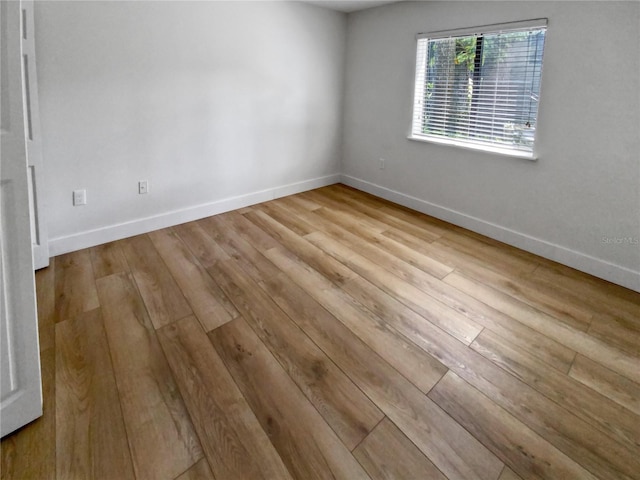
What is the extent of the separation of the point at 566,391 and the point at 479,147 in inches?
91.5

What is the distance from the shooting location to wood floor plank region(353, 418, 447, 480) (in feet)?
4.13

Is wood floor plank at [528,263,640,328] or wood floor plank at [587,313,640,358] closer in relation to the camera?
wood floor plank at [587,313,640,358]

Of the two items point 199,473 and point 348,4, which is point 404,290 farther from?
point 348,4

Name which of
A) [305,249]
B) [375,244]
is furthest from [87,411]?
[375,244]

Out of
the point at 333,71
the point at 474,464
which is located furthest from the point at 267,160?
the point at 474,464

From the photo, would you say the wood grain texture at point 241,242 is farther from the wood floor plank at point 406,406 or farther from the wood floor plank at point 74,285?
the wood floor plank at point 74,285

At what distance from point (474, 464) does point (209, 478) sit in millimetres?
974

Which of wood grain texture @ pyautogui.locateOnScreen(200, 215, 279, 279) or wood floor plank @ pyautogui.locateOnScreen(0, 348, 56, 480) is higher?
wood grain texture @ pyautogui.locateOnScreen(200, 215, 279, 279)

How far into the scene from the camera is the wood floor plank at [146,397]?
1288 millimetres

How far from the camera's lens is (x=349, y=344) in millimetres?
1914

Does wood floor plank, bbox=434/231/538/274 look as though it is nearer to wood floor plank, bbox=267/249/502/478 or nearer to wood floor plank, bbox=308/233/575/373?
wood floor plank, bbox=308/233/575/373

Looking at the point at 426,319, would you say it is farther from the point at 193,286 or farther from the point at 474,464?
the point at 193,286

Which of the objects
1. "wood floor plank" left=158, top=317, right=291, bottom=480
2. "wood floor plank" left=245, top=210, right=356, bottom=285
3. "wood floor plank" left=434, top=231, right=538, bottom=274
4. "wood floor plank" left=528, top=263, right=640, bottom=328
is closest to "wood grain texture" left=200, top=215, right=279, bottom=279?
"wood floor plank" left=245, top=210, right=356, bottom=285

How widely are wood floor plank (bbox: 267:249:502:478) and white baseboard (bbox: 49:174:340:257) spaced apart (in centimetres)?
196
